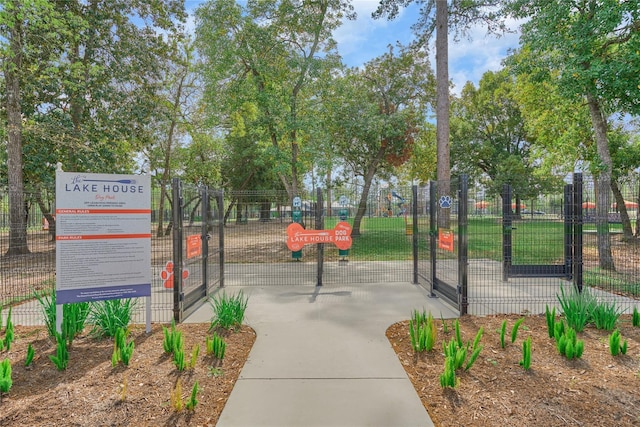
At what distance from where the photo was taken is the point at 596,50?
26.1ft

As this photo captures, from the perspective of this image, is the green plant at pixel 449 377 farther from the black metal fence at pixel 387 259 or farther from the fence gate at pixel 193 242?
the fence gate at pixel 193 242

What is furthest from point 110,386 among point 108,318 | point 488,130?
point 488,130

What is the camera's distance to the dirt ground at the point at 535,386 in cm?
271

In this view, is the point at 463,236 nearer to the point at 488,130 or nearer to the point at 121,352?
the point at 121,352

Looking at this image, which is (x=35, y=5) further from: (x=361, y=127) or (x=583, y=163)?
(x=583, y=163)

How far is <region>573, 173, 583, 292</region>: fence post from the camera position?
5.69 meters

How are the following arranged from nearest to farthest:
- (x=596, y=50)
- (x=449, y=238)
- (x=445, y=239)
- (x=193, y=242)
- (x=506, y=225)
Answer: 1. (x=193, y=242)
2. (x=449, y=238)
3. (x=445, y=239)
4. (x=506, y=225)
5. (x=596, y=50)

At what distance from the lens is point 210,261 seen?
6879 millimetres

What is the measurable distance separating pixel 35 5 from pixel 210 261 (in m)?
8.09

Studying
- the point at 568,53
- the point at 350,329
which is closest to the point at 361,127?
the point at 568,53

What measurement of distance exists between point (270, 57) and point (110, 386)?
38.7 feet

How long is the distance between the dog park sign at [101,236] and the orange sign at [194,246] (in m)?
0.89

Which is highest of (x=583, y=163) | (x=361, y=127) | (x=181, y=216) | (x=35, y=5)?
(x=35, y=5)

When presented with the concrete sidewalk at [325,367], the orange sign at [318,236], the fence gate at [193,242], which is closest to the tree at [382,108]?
the orange sign at [318,236]
